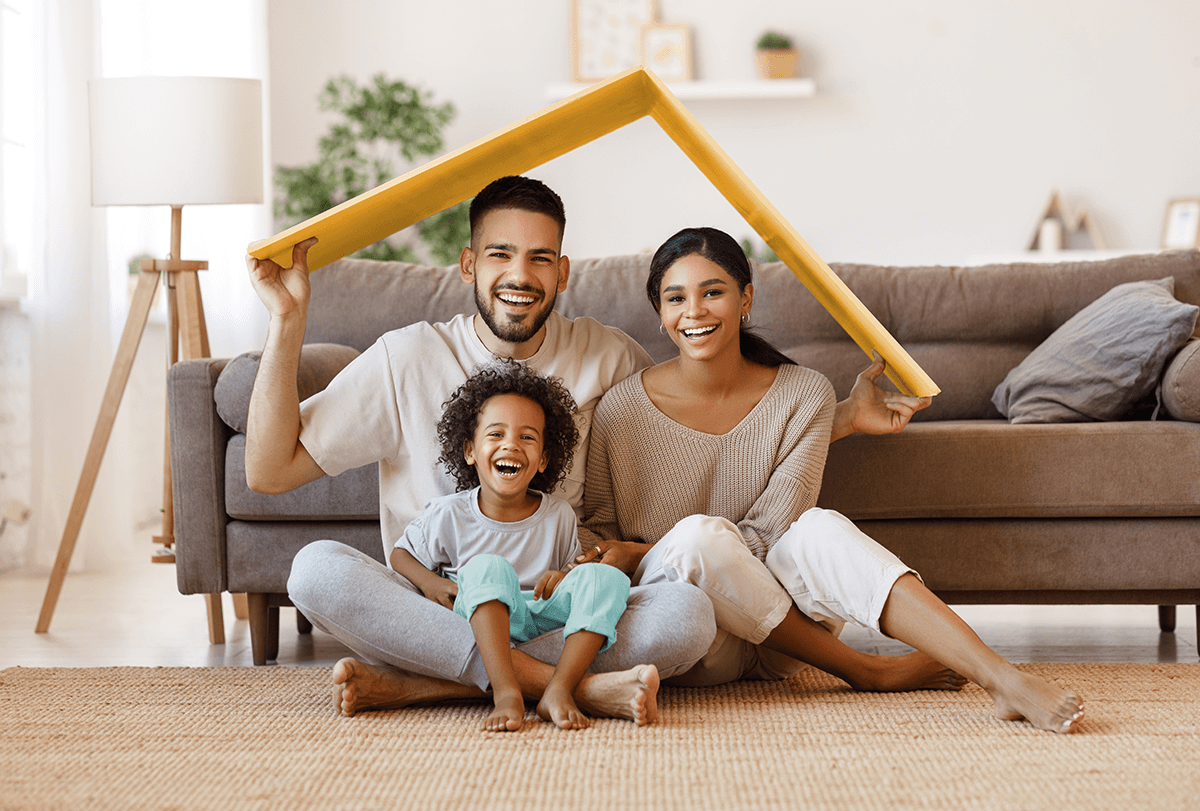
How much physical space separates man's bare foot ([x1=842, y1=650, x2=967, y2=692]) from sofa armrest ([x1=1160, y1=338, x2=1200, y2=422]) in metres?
0.81

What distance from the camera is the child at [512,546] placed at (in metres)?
1.48

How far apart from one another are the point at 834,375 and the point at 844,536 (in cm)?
108

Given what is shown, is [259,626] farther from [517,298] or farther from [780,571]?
[780,571]

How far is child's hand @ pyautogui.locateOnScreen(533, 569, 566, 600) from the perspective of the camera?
60.4 inches

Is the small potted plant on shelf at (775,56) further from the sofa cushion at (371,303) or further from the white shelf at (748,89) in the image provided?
the sofa cushion at (371,303)

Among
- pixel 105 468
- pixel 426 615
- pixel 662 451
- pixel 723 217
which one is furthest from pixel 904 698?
pixel 723 217

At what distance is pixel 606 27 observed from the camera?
487 centimetres

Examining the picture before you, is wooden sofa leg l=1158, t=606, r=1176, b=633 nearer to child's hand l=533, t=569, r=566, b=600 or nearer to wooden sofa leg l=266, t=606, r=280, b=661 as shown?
child's hand l=533, t=569, r=566, b=600

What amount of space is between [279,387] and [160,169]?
Result: 1.12 meters

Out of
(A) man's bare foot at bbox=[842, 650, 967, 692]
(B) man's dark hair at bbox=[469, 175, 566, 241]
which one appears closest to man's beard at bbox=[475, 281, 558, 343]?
(B) man's dark hair at bbox=[469, 175, 566, 241]

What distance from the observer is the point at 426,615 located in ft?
5.07

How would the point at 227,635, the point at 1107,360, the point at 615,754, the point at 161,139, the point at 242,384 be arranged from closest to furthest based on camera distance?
the point at 615,754
the point at 242,384
the point at 1107,360
the point at 227,635
the point at 161,139

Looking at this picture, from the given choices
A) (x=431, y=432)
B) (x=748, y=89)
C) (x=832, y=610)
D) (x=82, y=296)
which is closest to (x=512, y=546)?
(x=431, y=432)

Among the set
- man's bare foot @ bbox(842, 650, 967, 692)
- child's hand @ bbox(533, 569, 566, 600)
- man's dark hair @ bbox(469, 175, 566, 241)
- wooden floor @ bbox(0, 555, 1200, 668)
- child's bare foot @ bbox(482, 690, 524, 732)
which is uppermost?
man's dark hair @ bbox(469, 175, 566, 241)
